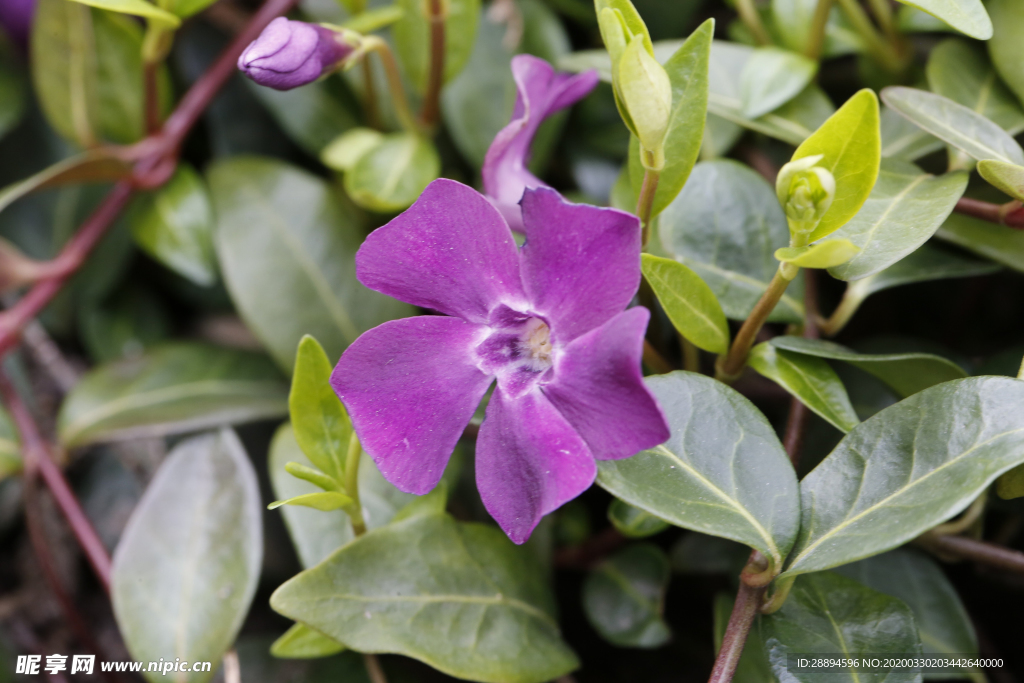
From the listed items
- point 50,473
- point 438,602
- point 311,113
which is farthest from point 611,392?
point 50,473

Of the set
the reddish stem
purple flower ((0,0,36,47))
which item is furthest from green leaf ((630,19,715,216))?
purple flower ((0,0,36,47))

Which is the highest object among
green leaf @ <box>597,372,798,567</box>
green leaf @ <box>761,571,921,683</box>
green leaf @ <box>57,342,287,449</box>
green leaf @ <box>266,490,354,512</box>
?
green leaf @ <box>597,372,798,567</box>

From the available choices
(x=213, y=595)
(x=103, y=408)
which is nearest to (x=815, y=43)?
(x=213, y=595)

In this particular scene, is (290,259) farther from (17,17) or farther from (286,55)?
(17,17)

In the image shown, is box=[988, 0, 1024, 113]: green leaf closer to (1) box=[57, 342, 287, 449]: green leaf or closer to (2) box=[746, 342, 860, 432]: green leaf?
(2) box=[746, 342, 860, 432]: green leaf

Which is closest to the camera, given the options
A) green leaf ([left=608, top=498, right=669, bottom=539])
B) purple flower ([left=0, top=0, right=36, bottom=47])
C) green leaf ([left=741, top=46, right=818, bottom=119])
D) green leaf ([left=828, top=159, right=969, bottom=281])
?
green leaf ([left=828, top=159, right=969, bottom=281])

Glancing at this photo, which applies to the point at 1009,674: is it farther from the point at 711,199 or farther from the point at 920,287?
the point at 711,199
